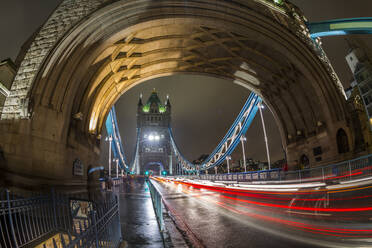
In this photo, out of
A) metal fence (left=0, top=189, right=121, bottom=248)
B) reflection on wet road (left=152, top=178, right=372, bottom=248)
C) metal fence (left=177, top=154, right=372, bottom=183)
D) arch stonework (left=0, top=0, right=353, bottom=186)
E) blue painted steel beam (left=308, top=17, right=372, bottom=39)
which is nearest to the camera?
metal fence (left=0, top=189, right=121, bottom=248)

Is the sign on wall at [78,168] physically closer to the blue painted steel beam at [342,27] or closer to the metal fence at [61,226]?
the metal fence at [61,226]

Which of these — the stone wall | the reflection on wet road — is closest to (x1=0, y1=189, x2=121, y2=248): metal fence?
the reflection on wet road

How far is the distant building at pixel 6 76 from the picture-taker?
1015cm

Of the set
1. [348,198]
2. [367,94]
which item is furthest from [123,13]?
[367,94]

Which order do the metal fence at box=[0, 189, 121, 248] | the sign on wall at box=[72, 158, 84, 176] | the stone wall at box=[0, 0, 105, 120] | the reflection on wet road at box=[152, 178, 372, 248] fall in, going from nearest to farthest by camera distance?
the metal fence at box=[0, 189, 121, 248], the reflection on wet road at box=[152, 178, 372, 248], the stone wall at box=[0, 0, 105, 120], the sign on wall at box=[72, 158, 84, 176]

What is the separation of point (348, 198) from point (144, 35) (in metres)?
13.8

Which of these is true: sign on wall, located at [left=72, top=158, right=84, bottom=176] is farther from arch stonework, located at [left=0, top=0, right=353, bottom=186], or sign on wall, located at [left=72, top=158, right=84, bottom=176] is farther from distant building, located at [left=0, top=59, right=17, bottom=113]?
distant building, located at [left=0, top=59, right=17, bottom=113]

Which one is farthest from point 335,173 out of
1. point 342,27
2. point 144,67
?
point 144,67

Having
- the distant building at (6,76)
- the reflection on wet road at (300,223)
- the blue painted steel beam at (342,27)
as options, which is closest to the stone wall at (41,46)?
the distant building at (6,76)

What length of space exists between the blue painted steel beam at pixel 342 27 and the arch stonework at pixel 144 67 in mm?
903

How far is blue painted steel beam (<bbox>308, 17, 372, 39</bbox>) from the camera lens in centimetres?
1451

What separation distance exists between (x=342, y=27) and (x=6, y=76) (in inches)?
792

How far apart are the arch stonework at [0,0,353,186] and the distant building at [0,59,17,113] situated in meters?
0.27

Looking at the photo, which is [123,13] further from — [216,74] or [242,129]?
[242,129]
